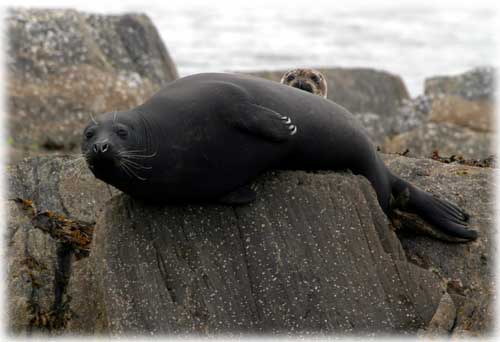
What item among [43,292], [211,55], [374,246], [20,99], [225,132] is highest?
[225,132]

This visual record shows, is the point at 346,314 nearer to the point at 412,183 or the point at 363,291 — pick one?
the point at 363,291

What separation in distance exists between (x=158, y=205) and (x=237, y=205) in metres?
0.50

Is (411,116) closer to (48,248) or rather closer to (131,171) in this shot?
(48,248)

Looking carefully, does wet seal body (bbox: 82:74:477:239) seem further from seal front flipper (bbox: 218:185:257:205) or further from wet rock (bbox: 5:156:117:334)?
wet rock (bbox: 5:156:117:334)

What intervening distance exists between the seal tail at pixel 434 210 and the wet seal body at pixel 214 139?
53 cm

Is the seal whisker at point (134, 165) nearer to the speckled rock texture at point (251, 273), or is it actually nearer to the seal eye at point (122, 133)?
the seal eye at point (122, 133)

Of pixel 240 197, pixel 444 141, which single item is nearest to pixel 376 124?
pixel 444 141

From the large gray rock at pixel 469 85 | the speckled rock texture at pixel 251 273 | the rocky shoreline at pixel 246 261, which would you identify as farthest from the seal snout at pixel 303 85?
the large gray rock at pixel 469 85

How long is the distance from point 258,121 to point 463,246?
1825 millimetres

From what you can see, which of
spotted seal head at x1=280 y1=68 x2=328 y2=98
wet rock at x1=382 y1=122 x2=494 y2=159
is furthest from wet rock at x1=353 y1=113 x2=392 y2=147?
spotted seal head at x1=280 y1=68 x2=328 y2=98

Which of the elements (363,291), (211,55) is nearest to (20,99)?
(363,291)

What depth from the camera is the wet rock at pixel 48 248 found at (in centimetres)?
604

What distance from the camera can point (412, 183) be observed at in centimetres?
721

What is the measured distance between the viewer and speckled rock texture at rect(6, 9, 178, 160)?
12.5 meters
